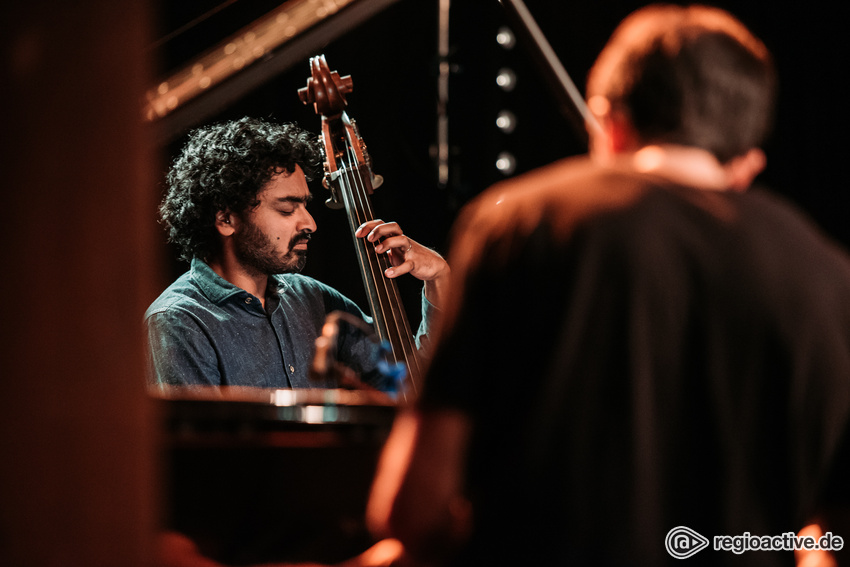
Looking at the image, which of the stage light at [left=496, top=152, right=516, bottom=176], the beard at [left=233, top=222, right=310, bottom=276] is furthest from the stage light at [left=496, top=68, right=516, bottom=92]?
the beard at [left=233, top=222, right=310, bottom=276]

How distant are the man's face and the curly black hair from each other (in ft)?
0.17

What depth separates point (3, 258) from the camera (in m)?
0.88

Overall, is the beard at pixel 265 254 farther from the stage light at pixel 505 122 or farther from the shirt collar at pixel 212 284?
the stage light at pixel 505 122

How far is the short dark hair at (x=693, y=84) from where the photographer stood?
3.34 ft

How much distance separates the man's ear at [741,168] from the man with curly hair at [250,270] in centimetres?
144

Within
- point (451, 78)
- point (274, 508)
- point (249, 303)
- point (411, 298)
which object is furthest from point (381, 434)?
point (451, 78)

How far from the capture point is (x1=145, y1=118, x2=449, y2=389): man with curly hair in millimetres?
2674

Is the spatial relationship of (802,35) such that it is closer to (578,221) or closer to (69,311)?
(578,221)

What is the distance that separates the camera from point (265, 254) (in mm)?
→ 3049

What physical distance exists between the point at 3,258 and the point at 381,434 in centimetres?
59

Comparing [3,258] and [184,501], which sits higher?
[3,258]

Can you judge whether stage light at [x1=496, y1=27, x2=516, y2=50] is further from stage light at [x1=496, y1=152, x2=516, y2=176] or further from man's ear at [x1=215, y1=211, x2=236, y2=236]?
man's ear at [x1=215, y1=211, x2=236, y2=236]

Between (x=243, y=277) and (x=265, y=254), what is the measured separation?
12 centimetres

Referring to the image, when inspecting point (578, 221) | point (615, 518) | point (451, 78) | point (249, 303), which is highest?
point (451, 78)
